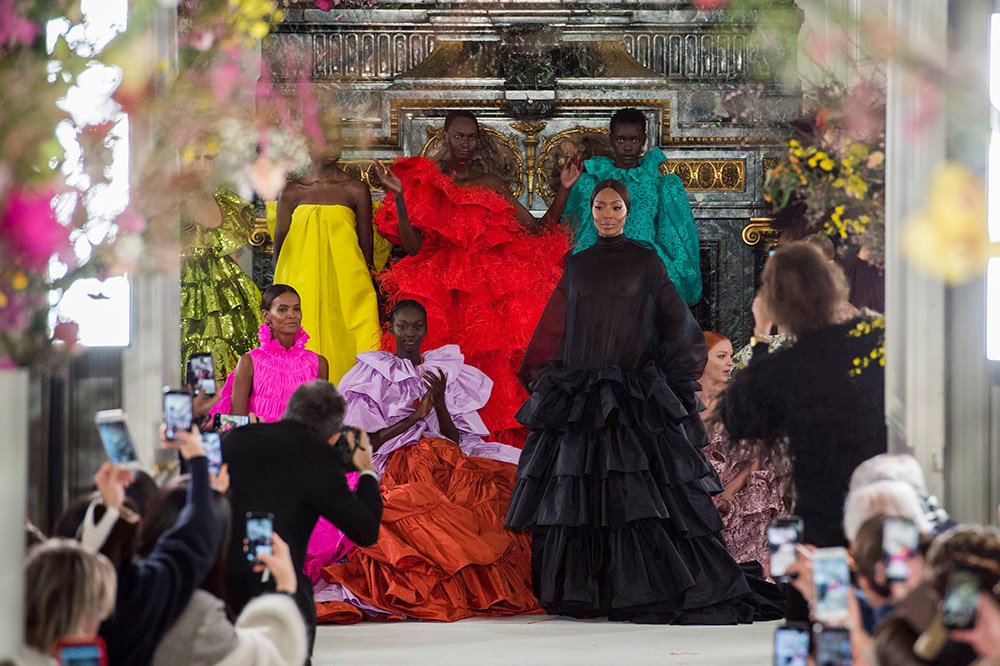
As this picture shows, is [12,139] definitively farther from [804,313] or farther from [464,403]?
[464,403]

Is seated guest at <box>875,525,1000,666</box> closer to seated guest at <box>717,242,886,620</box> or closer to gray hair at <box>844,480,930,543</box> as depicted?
gray hair at <box>844,480,930,543</box>

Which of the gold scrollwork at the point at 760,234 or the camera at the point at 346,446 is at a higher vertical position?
the gold scrollwork at the point at 760,234

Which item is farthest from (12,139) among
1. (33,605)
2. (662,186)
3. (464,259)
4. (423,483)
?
(662,186)

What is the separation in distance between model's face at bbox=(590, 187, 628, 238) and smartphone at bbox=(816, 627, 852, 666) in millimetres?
3041

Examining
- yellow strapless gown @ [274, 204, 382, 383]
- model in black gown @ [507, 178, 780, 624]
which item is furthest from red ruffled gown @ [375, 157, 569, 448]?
model in black gown @ [507, 178, 780, 624]

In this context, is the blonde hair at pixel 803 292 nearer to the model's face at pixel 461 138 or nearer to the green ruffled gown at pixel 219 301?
the model's face at pixel 461 138

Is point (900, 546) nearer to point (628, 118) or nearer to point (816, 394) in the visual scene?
point (816, 394)

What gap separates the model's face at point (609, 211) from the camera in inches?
233

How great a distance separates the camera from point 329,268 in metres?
7.21

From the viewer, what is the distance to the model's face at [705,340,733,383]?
22.6ft

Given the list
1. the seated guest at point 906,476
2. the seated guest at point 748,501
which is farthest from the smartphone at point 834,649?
the seated guest at point 748,501

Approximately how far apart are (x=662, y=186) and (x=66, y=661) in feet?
16.2

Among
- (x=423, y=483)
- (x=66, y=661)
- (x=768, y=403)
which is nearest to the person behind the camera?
(x=66, y=661)

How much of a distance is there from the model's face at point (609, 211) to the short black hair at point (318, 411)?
188 cm
